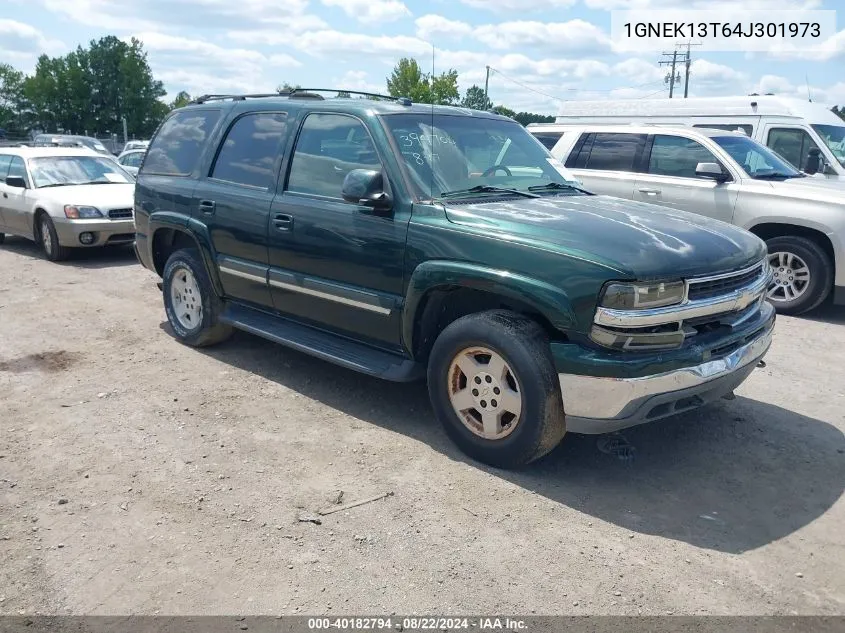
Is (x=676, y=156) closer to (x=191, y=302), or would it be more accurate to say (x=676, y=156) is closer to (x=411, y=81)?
(x=191, y=302)

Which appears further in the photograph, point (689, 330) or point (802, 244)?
point (802, 244)

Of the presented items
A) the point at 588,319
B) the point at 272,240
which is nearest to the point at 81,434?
the point at 272,240

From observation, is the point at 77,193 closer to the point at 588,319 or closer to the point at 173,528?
the point at 173,528

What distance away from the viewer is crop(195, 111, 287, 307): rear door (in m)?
5.17

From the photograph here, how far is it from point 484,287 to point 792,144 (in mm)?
8244

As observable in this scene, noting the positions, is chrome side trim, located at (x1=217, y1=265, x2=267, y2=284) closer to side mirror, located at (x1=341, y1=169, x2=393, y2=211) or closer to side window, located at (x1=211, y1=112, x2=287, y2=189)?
side window, located at (x1=211, y1=112, x2=287, y2=189)

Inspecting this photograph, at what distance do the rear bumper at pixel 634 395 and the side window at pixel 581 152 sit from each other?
587cm

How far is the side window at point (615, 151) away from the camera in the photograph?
8844 millimetres

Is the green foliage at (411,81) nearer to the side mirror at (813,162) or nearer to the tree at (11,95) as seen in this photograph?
the side mirror at (813,162)

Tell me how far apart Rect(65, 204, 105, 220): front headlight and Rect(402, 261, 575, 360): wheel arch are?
292 inches

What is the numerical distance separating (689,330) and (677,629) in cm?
148

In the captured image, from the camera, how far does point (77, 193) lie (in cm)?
1050

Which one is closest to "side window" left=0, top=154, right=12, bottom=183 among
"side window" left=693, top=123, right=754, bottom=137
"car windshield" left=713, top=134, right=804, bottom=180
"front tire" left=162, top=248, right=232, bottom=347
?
"front tire" left=162, top=248, right=232, bottom=347

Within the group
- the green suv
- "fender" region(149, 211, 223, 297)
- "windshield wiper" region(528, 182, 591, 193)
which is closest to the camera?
the green suv
